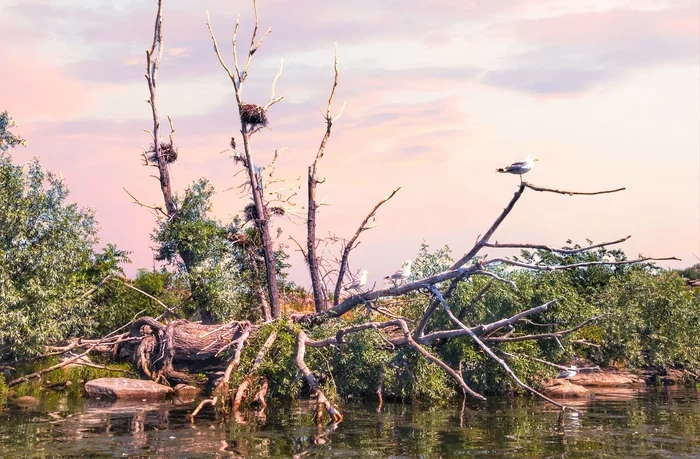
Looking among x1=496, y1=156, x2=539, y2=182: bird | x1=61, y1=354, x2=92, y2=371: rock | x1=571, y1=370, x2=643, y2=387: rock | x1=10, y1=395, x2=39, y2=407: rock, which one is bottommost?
x1=10, y1=395, x2=39, y2=407: rock

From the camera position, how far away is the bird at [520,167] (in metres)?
14.1

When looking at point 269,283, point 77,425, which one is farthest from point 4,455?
point 269,283

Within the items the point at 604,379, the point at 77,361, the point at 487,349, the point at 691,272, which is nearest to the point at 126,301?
the point at 77,361

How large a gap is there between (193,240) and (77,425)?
10.8 m

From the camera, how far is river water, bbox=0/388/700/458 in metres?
12.2

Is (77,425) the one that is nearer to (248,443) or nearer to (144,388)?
(248,443)

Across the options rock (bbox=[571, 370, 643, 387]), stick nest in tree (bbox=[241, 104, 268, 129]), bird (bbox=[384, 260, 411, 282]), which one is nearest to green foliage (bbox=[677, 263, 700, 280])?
rock (bbox=[571, 370, 643, 387])

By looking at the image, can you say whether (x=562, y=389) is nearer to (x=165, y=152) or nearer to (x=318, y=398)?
(x=318, y=398)

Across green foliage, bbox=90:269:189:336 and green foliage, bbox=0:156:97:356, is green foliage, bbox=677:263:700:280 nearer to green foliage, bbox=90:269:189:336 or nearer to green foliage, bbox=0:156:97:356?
green foliage, bbox=90:269:189:336

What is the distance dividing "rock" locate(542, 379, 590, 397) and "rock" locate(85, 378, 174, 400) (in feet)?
34.9

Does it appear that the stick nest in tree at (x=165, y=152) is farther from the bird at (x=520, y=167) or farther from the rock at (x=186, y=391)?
the bird at (x=520, y=167)

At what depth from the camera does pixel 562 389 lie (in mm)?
21406

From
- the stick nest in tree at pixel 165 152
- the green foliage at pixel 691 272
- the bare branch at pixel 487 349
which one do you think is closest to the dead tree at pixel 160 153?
the stick nest in tree at pixel 165 152

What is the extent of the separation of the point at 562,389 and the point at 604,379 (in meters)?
3.59
